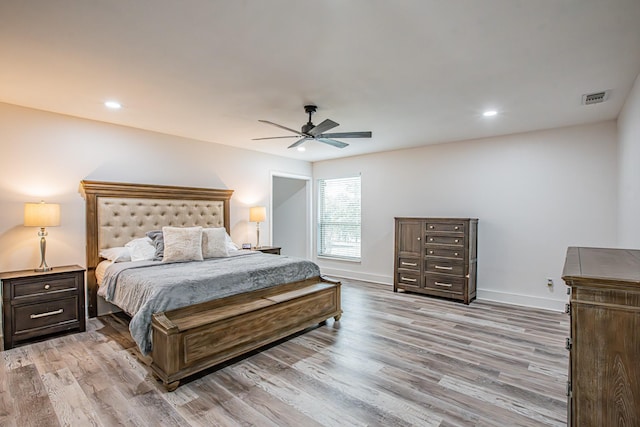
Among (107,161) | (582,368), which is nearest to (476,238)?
(582,368)

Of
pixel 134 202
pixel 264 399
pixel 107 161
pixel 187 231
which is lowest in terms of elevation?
pixel 264 399

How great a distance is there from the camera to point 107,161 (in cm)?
416

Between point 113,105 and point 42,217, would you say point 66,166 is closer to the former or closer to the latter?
point 42,217

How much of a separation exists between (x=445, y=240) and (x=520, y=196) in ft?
3.95

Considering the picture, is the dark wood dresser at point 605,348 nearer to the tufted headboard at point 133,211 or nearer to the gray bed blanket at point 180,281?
the gray bed blanket at point 180,281

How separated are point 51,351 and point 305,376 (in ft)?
8.18

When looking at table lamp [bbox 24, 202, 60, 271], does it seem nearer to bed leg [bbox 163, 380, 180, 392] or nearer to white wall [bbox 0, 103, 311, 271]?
white wall [bbox 0, 103, 311, 271]

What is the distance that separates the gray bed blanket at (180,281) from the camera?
104 inches

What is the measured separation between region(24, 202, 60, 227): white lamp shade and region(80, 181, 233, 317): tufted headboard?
1.76ft

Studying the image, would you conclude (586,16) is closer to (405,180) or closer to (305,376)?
(305,376)

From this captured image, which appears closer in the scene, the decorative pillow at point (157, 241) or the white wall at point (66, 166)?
the white wall at point (66, 166)

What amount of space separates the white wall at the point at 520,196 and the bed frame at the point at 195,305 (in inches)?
100

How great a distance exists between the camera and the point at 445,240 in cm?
486

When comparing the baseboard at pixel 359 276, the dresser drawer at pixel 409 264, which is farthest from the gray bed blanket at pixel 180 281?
the baseboard at pixel 359 276
